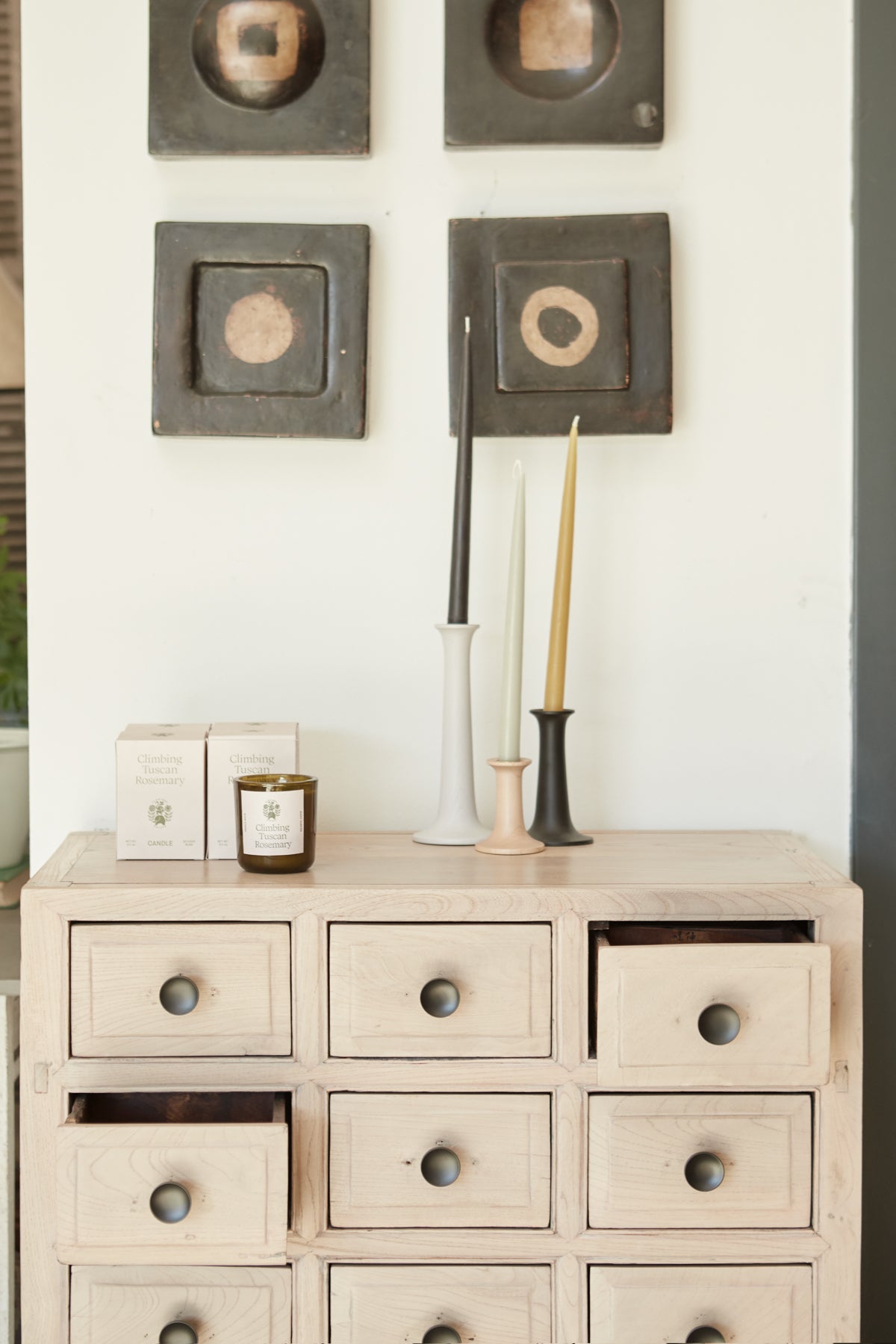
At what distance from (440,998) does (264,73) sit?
3.68 feet

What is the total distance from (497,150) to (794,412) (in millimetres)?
500

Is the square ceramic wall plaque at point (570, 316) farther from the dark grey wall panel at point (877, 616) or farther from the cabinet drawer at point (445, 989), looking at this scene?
the cabinet drawer at point (445, 989)

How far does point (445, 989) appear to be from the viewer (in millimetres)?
1090

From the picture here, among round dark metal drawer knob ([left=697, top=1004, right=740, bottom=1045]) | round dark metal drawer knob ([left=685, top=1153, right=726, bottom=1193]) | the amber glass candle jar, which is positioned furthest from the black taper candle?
round dark metal drawer knob ([left=685, top=1153, right=726, bottom=1193])

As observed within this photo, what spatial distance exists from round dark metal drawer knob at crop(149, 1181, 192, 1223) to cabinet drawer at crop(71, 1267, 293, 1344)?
11cm

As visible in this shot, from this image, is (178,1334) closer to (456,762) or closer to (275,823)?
(275,823)

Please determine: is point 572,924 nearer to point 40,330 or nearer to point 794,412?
point 794,412

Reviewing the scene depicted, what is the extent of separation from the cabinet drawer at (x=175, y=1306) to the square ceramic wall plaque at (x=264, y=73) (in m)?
1.27

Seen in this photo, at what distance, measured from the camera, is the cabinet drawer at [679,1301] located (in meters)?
1.10

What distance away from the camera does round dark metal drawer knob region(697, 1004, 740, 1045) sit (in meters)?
1.06

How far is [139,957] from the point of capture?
1092 mm

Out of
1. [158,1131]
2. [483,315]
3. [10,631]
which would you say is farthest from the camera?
[10,631]

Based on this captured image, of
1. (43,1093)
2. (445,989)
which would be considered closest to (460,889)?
(445,989)

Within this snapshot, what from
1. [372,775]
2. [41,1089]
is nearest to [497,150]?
[372,775]
